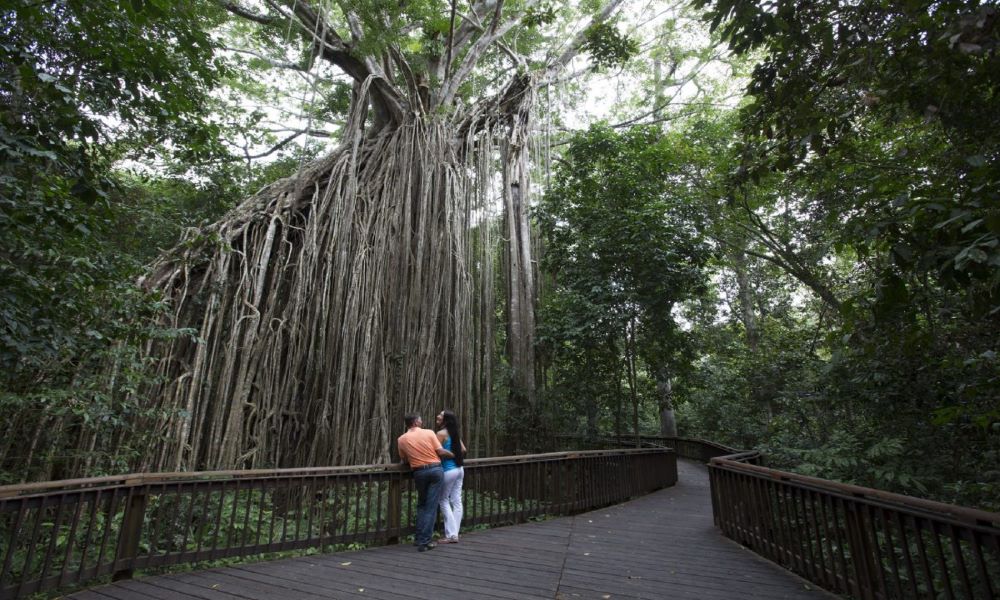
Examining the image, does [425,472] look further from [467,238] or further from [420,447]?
[467,238]

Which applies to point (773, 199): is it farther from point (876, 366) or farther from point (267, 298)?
point (267, 298)

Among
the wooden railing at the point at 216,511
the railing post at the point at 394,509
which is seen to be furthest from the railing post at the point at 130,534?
the railing post at the point at 394,509

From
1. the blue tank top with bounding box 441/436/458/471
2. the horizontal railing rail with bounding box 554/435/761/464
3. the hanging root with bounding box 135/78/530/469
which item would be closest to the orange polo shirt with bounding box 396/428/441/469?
the blue tank top with bounding box 441/436/458/471

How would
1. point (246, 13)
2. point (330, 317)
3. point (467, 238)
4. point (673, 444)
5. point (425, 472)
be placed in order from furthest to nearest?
point (673, 444), point (467, 238), point (246, 13), point (330, 317), point (425, 472)

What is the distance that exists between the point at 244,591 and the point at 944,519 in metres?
3.46

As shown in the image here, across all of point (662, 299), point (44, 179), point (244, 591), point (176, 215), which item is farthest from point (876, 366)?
point (176, 215)

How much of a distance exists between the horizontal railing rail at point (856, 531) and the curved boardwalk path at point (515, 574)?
0.53ft

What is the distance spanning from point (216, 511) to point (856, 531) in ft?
14.4

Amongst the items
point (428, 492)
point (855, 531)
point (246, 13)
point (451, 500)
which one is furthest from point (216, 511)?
point (246, 13)

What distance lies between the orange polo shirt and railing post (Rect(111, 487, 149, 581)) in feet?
5.53

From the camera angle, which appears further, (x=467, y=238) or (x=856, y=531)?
(x=467, y=238)

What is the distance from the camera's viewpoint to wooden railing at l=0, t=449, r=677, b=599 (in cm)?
265

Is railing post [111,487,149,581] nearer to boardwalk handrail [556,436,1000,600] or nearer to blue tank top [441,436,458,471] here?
blue tank top [441,436,458,471]

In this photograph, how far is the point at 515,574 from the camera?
3105mm
